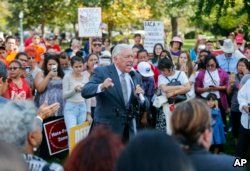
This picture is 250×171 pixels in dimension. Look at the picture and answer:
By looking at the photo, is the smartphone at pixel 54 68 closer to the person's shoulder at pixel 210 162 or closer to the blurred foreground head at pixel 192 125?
the blurred foreground head at pixel 192 125

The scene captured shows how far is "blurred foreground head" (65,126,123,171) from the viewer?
2.79 m

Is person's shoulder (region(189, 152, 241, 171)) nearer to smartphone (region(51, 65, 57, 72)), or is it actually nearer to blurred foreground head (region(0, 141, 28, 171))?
blurred foreground head (region(0, 141, 28, 171))

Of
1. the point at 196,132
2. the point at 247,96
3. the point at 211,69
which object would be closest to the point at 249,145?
the point at 247,96

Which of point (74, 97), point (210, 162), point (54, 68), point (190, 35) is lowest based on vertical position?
point (190, 35)

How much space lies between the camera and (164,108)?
322 inches

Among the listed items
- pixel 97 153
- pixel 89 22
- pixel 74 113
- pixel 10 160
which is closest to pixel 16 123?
pixel 97 153

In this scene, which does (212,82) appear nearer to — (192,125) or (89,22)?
(89,22)

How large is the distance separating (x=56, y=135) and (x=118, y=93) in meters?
3.10

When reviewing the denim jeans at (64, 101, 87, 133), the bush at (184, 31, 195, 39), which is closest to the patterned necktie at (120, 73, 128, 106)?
the denim jeans at (64, 101, 87, 133)

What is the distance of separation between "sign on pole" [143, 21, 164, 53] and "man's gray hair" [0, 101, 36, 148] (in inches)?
396

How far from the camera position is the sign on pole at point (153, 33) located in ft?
43.9

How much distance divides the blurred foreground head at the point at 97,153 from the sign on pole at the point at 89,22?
1044 cm

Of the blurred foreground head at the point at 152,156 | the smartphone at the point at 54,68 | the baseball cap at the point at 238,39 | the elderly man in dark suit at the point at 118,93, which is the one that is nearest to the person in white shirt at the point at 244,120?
the elderly man in dark suit at the point at 118,93

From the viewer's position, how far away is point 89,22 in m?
13.3
